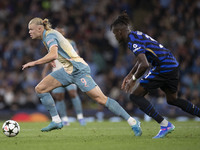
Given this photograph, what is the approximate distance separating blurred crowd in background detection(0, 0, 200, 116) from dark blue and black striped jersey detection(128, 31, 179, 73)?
725 centimetres

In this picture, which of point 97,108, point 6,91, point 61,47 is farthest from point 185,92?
point 61,47

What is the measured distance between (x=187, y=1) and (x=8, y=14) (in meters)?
7.47

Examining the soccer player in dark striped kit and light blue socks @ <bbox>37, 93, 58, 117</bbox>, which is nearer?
the soccer player in dark striped kit

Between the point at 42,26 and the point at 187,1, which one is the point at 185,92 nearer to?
the point at 187,1

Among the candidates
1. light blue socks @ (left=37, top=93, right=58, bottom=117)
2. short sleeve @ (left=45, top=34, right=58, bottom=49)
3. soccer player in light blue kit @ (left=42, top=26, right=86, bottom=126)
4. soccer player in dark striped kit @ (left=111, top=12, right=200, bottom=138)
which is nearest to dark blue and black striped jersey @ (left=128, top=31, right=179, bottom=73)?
soccer player in dark striped kit @ (left=111, top=12, right=200, bottom=138)

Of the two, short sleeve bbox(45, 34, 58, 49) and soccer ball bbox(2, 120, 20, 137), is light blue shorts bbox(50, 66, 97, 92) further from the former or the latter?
soccer ball bbox(2, 120, 20, 137)

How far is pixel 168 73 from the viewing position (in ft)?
24.4

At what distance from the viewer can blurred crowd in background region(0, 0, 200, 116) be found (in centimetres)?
1551

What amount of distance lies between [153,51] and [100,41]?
10512mm

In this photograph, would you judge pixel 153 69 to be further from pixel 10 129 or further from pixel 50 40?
pixel 10 129

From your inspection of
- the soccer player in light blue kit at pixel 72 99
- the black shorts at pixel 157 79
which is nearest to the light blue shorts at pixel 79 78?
the black shorts at pixel 157 79

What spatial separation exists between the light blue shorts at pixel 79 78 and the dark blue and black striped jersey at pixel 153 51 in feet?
3.80

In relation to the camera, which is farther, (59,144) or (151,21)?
(151,21)

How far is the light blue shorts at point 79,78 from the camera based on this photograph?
7934mm
